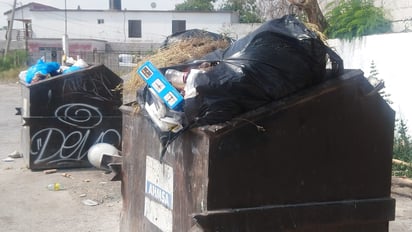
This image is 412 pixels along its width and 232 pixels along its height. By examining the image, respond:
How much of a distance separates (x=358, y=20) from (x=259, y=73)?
7.69 m

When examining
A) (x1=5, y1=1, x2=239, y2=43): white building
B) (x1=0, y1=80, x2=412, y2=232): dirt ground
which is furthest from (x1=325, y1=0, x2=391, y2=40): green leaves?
(x1=5, y1=1, x2=239, y2=43): white building

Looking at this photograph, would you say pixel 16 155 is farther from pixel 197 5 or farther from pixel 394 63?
pixel 197 5

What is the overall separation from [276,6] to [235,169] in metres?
11.6

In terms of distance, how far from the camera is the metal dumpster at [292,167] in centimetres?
269

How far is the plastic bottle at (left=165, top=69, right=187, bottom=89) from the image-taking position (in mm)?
2925

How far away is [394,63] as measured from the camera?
28.4 ft

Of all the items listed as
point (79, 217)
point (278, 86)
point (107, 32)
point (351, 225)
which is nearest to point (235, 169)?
point (278, 86)

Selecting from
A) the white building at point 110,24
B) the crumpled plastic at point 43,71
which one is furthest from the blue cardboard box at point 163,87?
the white building at point 110,24

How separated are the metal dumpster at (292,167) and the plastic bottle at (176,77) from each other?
264 millimetres

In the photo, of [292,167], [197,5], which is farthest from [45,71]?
[197,5]

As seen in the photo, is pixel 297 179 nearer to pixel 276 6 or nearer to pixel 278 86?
pixel 278 86

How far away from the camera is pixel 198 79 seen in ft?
8.73

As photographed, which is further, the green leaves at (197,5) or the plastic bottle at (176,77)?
the green leaves at (197,5)

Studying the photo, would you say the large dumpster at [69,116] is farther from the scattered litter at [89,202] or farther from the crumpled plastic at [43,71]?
the scattered litter at [89,202]
